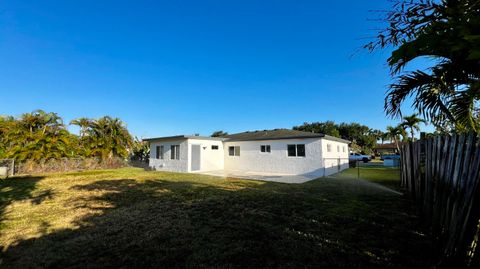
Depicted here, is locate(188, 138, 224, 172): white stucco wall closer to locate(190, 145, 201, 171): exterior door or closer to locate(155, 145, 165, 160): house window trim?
locate(190, 145, 201, 171): exterior door

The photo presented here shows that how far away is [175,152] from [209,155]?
2736mm

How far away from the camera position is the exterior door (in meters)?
16.3

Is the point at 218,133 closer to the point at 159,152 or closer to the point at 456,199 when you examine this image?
the point at 159,152

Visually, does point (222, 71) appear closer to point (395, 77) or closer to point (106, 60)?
point (106, 60)

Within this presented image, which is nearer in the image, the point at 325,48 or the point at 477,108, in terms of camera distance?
the point at 477,108

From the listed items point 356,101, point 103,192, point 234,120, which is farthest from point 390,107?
point 234,120

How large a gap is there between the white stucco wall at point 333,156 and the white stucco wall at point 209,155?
852cm

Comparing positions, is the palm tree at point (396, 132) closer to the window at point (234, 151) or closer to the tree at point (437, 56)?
the window at point (234, 151)

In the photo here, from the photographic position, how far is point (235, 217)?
16.5 feet

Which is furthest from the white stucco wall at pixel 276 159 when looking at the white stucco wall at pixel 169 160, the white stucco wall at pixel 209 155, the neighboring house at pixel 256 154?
the white stucco wall at pixel 169 160

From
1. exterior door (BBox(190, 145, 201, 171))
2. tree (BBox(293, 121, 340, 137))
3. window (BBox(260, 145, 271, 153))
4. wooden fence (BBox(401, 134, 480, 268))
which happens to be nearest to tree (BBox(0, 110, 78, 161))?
exterior door (BBox(190, 145, 201, 171))

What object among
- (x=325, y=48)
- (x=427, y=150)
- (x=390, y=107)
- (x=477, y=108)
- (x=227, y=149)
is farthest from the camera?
(x=227, y=149)

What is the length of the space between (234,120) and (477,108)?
32319 millimetres

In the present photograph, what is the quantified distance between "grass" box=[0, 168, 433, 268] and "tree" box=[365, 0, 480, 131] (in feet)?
7.59
